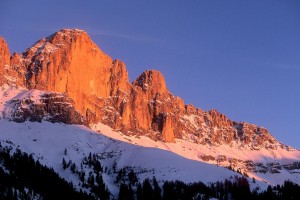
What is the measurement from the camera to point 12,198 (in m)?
196
